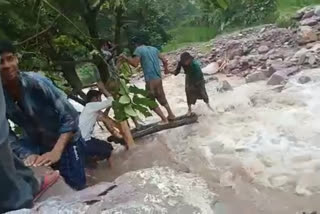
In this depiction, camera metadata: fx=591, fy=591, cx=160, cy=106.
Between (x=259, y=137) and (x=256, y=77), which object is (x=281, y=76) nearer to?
(x=256, y=77)

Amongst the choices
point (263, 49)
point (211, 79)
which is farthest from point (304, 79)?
point (263, 49)

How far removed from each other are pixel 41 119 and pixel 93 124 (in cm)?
218

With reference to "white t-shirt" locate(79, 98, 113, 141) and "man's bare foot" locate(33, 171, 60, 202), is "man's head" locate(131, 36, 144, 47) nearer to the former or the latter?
"white t-shirt" locate(79, 98, 113, 141)

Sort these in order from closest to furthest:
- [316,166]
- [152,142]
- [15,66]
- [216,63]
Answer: [15,66]
[316,166]
[152,142]
[216,63]

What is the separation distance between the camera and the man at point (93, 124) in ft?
16.0

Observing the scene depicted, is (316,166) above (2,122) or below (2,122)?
below

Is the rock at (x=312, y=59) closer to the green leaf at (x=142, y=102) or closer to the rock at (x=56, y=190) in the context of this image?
the green leaf at (x=142, y=102)

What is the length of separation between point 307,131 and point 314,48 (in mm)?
4493

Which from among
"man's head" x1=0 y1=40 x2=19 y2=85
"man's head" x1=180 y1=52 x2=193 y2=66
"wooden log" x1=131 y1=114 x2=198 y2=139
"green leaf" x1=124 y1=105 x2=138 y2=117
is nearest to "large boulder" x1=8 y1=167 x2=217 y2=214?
"man's head" x1=0 y1=40 x2=19 y2=85

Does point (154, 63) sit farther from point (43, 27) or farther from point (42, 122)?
point (42, 122)

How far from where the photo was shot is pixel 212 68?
12.4 m

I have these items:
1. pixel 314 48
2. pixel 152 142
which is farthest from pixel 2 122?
pixel 314 48

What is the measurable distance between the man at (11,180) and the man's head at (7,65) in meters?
0.63

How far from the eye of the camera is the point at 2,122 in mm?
1671
